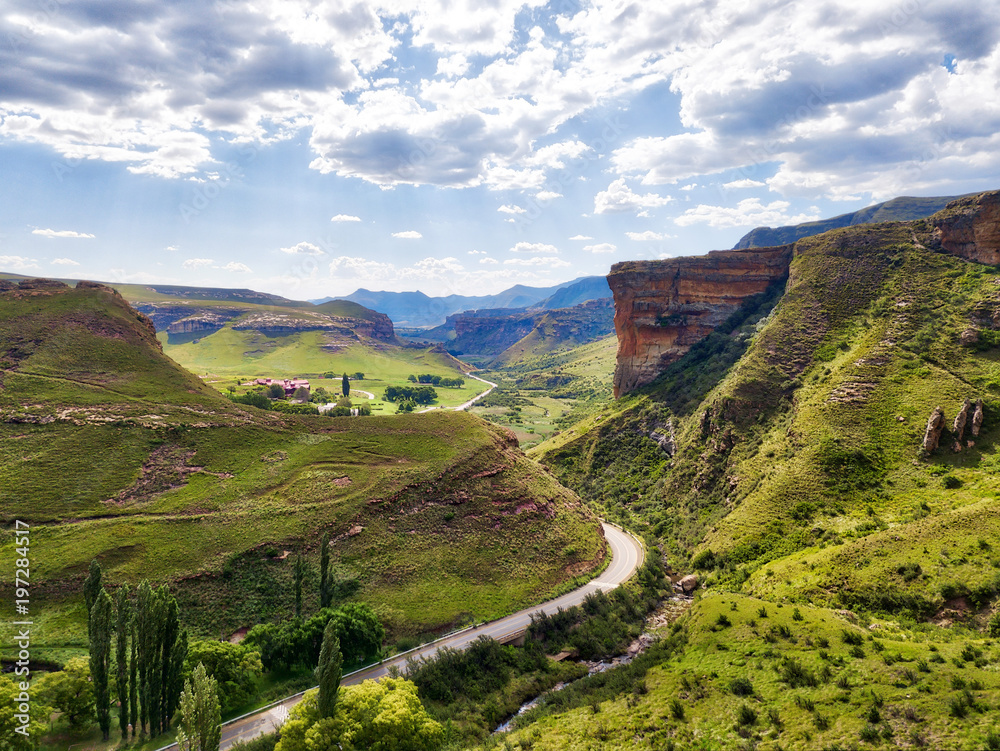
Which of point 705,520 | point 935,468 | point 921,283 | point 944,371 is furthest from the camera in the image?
point 921,283

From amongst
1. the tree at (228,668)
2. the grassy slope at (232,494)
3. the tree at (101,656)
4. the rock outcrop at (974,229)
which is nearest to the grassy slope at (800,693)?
the tree at (228,668)

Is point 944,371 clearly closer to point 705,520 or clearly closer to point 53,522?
point 705,520

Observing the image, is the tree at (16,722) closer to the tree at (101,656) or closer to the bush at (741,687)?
the tree at (101,656)

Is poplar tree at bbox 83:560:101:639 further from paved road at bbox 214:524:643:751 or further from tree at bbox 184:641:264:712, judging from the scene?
paved road at bbox 214:524:643:751

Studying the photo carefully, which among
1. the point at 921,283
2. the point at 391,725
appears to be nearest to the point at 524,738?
the point at 391,725

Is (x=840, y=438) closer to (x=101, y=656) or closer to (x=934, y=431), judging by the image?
(x=934, y=431)

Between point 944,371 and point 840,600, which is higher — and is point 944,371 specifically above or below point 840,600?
above

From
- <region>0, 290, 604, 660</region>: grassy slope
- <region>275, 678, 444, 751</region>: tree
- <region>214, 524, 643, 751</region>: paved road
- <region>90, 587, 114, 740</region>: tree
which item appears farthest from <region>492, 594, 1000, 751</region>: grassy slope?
<region>90, 587, 114, 740</region>: tree

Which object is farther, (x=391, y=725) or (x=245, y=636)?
(x=245, y=636)
